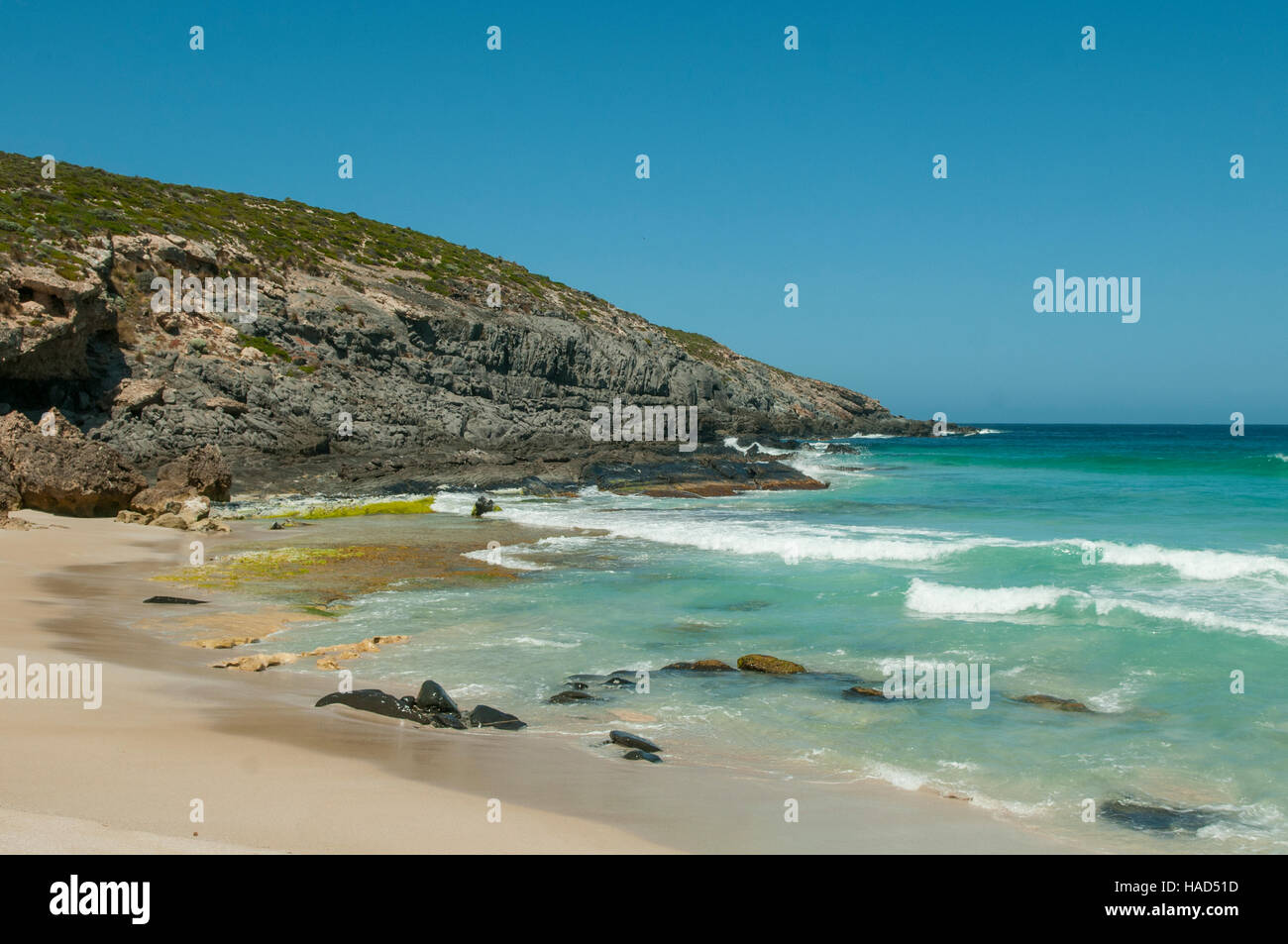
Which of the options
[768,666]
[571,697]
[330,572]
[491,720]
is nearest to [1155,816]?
[768,666]

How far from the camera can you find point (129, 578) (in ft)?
48.1

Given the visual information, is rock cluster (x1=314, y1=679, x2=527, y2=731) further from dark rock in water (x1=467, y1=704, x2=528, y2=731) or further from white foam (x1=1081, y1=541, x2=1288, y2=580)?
white foam (x1=1081, y1=541, x2=1288, y2=580)

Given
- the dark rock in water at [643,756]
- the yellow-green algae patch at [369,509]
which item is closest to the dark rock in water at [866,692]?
the dark rock in water at [643,756]

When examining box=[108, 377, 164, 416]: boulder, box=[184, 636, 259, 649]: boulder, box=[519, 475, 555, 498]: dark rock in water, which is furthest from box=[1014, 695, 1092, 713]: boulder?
box=[108, 377, 164, 416]: boulder

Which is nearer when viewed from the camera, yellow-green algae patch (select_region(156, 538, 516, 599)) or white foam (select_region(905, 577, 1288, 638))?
white foam (select_region(905, 577, 1288, 638))

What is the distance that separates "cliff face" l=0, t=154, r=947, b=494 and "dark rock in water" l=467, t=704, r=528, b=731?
26.6m

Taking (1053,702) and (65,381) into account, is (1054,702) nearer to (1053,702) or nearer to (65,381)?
(1053,702)

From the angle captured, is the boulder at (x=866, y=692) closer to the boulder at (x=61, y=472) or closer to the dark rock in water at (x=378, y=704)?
the dark rock in water at (x=378, y=704)

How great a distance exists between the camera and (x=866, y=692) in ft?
30.5

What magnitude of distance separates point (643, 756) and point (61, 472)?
19907 millimetres

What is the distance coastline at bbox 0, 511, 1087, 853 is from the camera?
4.61 m
